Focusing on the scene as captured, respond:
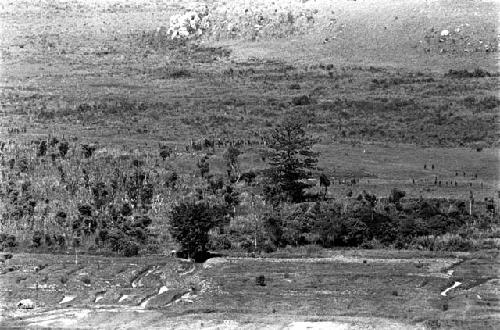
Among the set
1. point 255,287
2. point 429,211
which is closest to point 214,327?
point 255,287

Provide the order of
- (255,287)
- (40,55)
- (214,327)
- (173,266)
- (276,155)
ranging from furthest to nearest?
1. (40,55)
2. (276,155)
3. (173,266)
4. (255,287)
5. (214,327)

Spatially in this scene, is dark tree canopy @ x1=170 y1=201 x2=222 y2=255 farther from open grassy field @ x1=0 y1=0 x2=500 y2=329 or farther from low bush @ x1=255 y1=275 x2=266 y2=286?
low bush @ x1=255 y1=275 x2=266 y2=286

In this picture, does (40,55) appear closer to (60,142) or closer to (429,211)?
(60,142)

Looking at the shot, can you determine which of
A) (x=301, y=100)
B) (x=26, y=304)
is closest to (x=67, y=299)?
(x=26, y=304)

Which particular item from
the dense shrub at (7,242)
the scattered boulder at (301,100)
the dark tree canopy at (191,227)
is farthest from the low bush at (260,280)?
the scattered boulder at (301,100)

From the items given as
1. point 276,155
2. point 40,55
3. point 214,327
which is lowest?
point 214,327

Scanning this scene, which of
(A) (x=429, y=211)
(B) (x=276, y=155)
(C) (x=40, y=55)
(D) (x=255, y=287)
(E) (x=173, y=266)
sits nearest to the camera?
(D) (x=255, y=287)

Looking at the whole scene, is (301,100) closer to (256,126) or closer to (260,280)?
(256,126)
